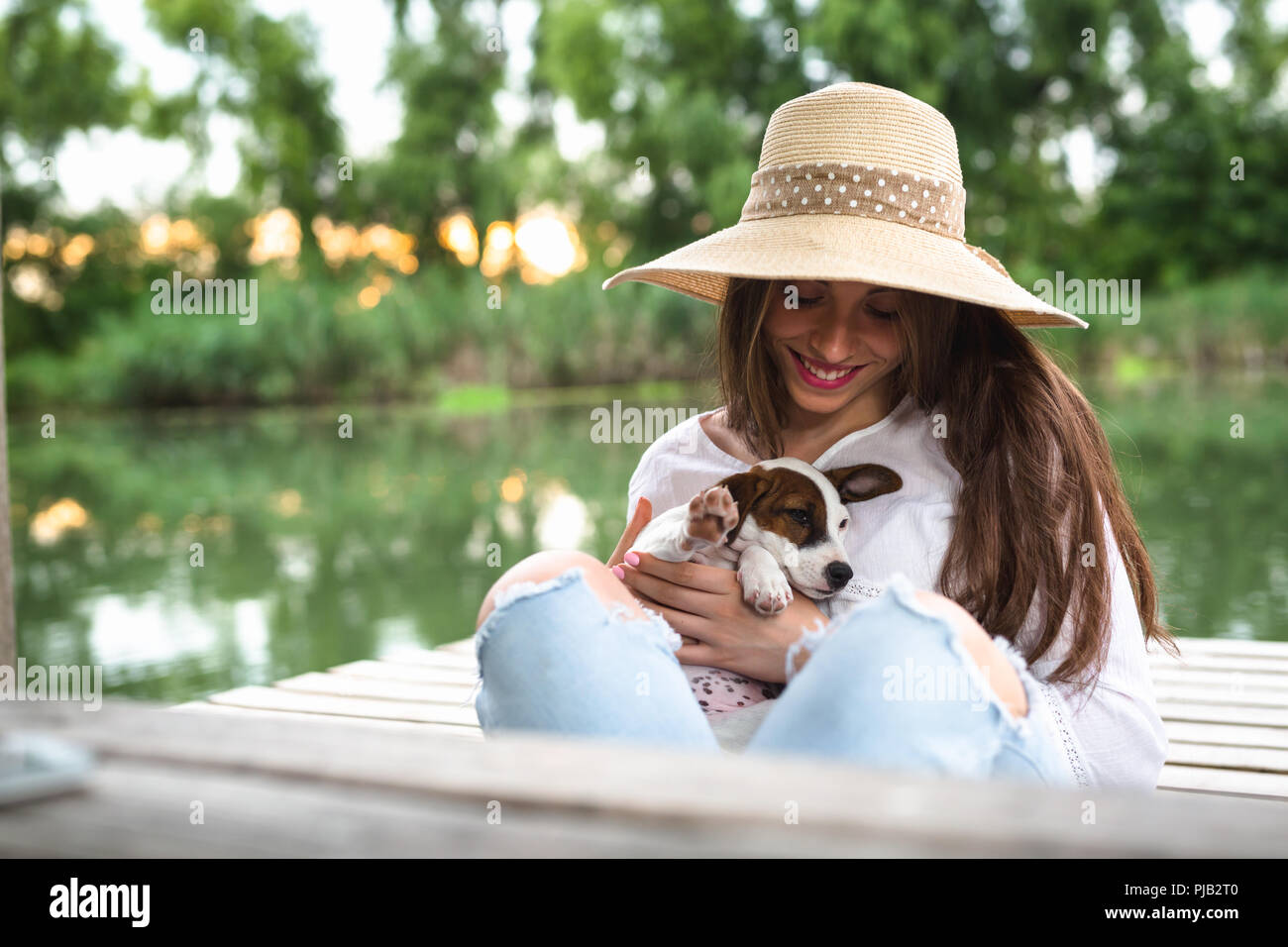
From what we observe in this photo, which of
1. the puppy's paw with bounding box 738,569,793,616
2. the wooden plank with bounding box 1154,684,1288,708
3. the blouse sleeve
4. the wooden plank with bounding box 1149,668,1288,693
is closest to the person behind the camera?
the blouse sleeve

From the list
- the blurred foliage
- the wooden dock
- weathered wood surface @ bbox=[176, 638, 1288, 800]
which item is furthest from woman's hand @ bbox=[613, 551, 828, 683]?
→ the blurred foliage

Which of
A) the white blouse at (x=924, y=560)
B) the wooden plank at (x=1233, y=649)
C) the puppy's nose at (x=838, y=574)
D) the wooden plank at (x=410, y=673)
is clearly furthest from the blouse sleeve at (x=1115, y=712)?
the wooden plank at (x=410, y=673)

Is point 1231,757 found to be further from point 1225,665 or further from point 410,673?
point 410,673

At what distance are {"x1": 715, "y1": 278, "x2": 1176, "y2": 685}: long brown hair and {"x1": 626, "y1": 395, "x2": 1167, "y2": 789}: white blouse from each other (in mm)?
22

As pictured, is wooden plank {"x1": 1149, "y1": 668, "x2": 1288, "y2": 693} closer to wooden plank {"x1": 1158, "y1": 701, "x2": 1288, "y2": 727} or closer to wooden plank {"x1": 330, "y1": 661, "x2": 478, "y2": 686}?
wooden plank {"x1": 1158, "y1": 701, "x2": 1288, "y2": 727}

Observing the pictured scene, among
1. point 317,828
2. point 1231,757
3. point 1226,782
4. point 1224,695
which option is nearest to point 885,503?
point 1226,782

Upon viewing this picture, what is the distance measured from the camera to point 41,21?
787 inches

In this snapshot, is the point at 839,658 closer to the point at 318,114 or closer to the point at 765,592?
the point at 765,592

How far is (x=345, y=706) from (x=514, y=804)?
1997 millimetres

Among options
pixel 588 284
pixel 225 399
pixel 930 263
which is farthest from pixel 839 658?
pixel 225 399

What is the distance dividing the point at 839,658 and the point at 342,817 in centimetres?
55

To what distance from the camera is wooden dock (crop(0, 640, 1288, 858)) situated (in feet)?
2.34
